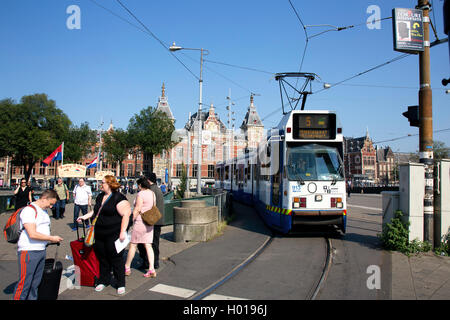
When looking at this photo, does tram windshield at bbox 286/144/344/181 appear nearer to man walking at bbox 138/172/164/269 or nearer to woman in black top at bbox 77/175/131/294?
man walking at bbox 138/172/164/269

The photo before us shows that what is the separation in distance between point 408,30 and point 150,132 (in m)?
51.1

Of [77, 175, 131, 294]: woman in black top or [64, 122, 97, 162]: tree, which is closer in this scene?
[77, 175, 131, 294]: woman in black top

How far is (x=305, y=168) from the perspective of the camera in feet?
31.1

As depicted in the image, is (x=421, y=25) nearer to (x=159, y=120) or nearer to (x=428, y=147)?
(x=428, y=147)

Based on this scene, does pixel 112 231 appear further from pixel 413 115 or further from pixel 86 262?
pixel 413 115

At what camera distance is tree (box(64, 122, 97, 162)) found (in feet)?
196

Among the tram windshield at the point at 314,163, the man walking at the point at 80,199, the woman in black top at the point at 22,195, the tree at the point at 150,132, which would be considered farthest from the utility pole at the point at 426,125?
the tree at the point at 150,132

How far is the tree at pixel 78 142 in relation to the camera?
2355 inches

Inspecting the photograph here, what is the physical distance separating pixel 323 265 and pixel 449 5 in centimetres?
513

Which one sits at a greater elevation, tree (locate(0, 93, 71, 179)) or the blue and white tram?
tree (locate(0, 93, 71, 179))

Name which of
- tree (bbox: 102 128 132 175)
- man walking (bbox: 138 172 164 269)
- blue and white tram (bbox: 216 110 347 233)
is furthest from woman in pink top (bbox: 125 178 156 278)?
tree (bbox: 102 128 132 175)

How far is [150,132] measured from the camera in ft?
185

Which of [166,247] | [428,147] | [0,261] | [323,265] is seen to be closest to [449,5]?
[323,265]

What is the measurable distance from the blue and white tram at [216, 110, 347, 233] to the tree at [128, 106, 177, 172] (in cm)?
4685
